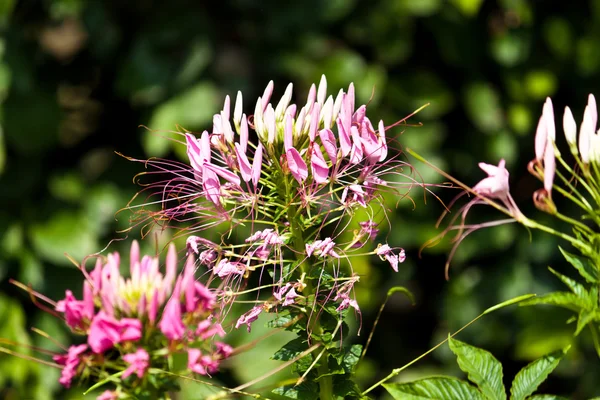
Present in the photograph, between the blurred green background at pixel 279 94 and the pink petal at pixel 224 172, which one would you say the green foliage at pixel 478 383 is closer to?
the pink petal at pixel 224 172

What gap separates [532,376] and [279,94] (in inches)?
59.1

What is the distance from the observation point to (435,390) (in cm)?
60

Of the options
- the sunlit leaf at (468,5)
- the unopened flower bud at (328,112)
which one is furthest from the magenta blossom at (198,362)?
the sunlit leaf at (468,5)

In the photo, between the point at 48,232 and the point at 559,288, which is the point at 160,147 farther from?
the point at 559,288

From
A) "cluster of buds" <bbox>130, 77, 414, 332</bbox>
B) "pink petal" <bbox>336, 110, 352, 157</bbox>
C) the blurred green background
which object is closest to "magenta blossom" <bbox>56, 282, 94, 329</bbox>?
"cluster of buds" <bbox>130, 77, 414, 332</bbox>

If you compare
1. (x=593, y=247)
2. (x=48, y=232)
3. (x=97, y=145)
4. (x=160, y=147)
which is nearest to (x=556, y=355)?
(x=593, y=247)

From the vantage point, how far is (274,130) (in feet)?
2.08

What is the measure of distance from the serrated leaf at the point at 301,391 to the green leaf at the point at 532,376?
0.15m

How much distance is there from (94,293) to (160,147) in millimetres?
1293

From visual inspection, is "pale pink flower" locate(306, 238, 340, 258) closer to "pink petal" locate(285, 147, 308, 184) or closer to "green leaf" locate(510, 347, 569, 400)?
"pink petal" locate(285, 147, 308, 184)

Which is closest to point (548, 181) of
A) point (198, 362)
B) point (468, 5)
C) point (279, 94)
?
point (198, 362)

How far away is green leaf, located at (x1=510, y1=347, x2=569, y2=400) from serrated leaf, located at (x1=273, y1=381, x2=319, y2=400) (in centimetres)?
15

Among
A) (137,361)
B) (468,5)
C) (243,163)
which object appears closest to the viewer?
(137,361)

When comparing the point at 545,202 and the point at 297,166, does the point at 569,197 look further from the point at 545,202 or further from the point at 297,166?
the point at 297,166
